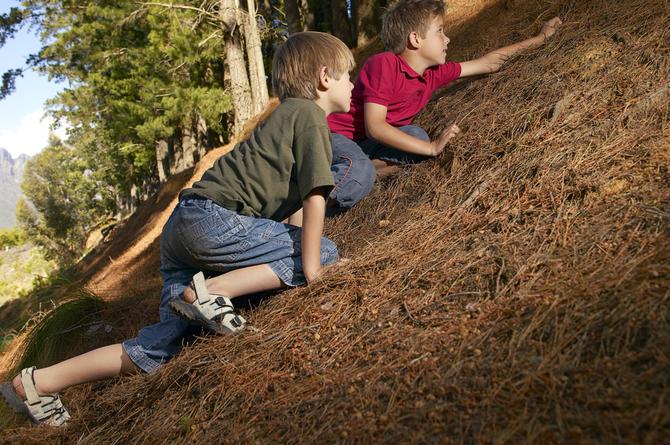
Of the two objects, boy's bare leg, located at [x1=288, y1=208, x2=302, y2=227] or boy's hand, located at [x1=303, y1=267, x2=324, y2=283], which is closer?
boy's hand, located at [x1=303, y1=267, x2=324, y2=283]

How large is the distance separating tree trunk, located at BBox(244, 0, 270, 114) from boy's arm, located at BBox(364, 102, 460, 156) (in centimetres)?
1021

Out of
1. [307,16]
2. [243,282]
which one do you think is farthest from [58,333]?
[307,16]

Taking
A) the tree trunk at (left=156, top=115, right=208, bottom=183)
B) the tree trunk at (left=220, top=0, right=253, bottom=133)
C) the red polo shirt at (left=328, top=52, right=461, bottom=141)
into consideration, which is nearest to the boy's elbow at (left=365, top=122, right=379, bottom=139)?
the red polo shirt at (left=328, top=52, right=461, bottom=141)

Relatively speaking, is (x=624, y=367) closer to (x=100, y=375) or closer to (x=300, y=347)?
(x=300, y=347)

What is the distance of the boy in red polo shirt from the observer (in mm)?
3543

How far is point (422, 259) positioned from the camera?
2.62 meters

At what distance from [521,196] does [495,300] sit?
0.78 metres

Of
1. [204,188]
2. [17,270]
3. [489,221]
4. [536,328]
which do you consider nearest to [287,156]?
[204,188]

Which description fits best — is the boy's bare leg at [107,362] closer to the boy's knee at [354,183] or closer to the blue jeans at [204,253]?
the blue jeans at [204,253]

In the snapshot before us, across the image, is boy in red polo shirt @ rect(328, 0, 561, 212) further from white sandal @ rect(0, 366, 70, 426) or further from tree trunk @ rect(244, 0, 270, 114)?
tree trunk @ rect(244, 0, 270, 114)

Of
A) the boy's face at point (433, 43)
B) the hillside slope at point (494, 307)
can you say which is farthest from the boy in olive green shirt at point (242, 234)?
the boy's face at point (433, 43)

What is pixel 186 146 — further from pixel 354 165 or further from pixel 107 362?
pixel 107 362

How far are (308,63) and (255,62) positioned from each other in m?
10.9

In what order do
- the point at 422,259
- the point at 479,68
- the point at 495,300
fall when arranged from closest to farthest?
1. the point at 495,300
2. the point at 422,259
3. the point at 479,68
